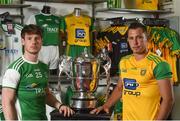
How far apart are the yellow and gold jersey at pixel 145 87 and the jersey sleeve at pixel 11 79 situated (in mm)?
771

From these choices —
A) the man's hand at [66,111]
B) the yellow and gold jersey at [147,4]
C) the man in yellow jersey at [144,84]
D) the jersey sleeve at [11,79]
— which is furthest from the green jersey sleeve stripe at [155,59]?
the yellow and gold jersey at [147,4]

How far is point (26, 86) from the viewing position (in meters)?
2.03

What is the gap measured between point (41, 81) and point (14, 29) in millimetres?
1778

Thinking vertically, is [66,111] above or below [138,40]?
below

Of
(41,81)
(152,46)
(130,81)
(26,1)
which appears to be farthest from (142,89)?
(26,1)

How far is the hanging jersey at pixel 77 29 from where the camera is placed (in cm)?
400

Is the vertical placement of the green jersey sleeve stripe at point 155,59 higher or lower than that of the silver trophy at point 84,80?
higher

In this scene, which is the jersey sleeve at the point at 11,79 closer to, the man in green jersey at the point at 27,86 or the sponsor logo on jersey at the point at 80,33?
the man in green jersey at the point at 27,86

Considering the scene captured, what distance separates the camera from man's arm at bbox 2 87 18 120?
193 cm

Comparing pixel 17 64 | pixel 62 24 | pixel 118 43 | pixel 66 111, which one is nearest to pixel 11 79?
pixel 17 64

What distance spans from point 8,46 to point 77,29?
87 centimetres

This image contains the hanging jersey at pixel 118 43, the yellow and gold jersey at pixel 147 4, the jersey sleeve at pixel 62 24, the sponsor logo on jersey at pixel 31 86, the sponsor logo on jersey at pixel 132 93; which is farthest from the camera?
the yellow and gold jersey at pixel 147 4

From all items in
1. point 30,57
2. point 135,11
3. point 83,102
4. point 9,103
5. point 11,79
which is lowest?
point 83,102

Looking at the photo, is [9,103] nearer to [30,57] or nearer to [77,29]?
[30,57]
